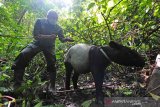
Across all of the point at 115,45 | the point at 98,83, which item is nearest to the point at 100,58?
the point at 115,45

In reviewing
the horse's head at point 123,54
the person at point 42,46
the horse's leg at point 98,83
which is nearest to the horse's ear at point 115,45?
the horse's head at point 123,54

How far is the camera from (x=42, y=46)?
22.2 feet

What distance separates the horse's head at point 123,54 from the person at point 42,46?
1.30m

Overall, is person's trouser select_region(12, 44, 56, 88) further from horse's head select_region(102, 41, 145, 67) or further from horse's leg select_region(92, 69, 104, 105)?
horse's head select_region(102, 41, 145, 67)

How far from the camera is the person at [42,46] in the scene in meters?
6.53

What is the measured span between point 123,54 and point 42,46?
6.84 feet

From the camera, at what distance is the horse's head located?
5773mm

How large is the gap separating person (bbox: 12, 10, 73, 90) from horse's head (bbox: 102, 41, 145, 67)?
4.25 feet

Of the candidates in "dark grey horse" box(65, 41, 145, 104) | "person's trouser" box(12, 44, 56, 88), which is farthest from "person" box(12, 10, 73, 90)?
"dark grey horse" box(65, 41, 145, 104)

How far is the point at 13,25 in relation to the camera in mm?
7016

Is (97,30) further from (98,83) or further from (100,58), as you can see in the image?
(98,83)

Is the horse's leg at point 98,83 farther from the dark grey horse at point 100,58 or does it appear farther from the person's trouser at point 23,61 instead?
the person's trouser at point 23,61

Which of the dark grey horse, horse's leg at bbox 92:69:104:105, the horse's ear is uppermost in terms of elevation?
the horse's ear

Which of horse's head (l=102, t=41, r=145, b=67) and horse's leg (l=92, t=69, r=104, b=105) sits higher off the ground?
horse's head (l=102, t=41, r=145, b=67)
